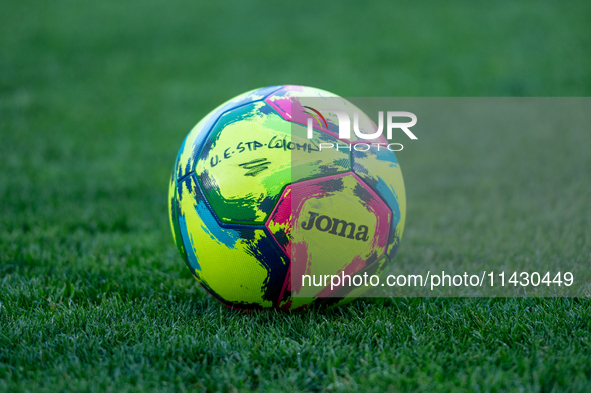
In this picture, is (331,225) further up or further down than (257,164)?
further down

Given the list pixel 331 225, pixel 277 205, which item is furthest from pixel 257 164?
pixel 331 225

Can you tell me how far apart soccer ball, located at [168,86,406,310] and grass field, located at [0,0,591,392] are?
0.86 feet

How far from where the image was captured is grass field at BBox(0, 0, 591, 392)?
6.80 ft

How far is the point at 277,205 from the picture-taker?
2.26 meters

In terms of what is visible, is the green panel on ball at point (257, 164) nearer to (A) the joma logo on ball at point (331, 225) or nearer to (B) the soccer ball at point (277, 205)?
(B) the soccer ball at point (277, 205)

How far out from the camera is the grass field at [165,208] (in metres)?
2.07

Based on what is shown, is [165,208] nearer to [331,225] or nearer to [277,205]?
[277,205]

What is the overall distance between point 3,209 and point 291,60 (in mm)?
7682

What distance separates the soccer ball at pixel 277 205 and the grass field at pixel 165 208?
0.86ft

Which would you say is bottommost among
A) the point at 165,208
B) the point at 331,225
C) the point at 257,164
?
the point at 165,208

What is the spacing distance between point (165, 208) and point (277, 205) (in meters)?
2.74

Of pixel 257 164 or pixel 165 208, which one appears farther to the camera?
pixel 165 208

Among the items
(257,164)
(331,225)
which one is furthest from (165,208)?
(331,225)

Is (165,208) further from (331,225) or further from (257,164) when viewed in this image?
(331,225)
